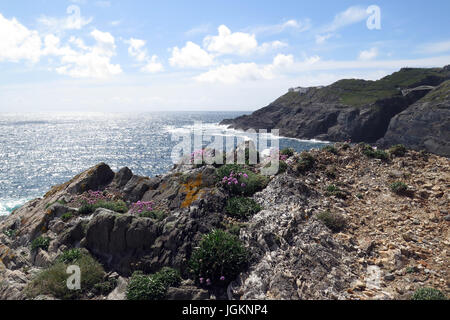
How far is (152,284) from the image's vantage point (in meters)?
10.2

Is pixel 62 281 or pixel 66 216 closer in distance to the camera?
pixel 62 281

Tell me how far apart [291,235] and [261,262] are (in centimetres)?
217

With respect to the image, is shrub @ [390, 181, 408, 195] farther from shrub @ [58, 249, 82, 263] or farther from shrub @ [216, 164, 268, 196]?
shrub @ [58, 249, 82, 263]

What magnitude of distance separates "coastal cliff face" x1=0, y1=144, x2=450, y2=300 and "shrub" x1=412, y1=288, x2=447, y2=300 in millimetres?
464

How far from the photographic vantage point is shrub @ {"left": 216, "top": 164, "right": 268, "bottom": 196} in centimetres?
1639

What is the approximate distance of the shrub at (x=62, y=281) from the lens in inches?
401

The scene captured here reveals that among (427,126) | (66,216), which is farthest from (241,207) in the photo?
(427,126)

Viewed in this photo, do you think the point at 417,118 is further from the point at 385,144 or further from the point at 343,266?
the point at 343,266

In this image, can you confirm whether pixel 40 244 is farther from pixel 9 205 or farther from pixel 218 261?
pixel 9 205

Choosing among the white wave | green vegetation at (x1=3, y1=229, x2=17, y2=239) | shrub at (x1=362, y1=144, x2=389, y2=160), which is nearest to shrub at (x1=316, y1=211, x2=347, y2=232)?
shrub at (x1=362, y1=144, x2=389, y2=160)

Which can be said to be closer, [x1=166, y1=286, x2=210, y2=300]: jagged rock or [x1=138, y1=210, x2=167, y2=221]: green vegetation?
[x1=166, y1=286, x2=210, y2=300]: jagged rock

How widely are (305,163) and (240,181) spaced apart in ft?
16.6

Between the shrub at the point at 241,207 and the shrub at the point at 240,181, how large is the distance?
114cm
